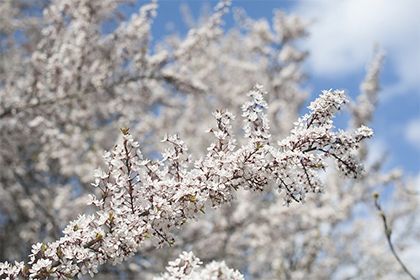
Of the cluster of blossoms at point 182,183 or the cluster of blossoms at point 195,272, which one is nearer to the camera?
the cluster of blossoms at point 195,272

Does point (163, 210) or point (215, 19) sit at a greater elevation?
point (215, 19)

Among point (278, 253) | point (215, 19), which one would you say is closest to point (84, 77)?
point (215, 19)

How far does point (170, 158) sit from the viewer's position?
2.76m

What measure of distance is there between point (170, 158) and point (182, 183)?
0.18 meters

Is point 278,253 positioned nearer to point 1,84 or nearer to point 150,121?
point 150,121

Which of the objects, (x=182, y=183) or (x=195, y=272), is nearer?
(x=195, y=272)

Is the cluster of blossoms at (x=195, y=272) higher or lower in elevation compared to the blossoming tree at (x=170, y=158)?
lower

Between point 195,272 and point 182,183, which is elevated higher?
point 182,183

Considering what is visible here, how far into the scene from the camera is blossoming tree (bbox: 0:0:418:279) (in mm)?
2617

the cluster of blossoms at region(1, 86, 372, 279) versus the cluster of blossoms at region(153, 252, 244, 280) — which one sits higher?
the cluster of blossoms at region(1, 86, 372, 279)

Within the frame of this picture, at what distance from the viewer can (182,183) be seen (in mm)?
2633

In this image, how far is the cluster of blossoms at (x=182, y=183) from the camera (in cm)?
259

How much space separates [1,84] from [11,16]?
4.47ft

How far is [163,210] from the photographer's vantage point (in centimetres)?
263
